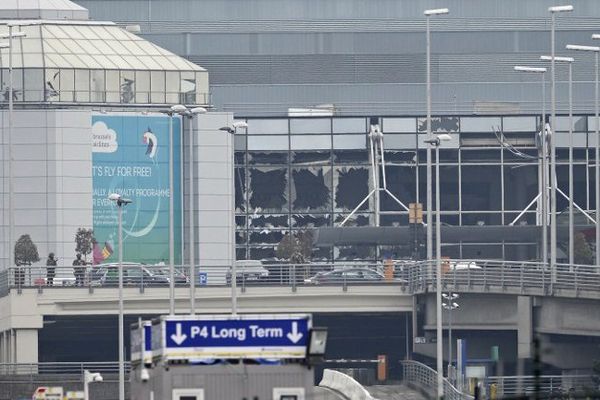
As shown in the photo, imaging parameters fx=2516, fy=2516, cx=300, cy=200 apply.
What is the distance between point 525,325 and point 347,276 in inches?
635

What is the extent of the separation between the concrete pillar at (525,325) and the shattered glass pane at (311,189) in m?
42.2

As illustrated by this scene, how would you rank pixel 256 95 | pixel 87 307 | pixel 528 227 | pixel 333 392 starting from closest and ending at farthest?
1. pixel 333 392
2. pixel 87 307
3. pixel 528 227
4. pixel 256 95

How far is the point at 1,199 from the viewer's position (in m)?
106

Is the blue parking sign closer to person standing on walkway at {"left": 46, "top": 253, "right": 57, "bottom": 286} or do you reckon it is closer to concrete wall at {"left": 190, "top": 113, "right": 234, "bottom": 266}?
person standing on walkway at {"left": 46, "top": 253, "right": 57, "bottom": 286}

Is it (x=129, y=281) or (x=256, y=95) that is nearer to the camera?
(x=129, y=281)

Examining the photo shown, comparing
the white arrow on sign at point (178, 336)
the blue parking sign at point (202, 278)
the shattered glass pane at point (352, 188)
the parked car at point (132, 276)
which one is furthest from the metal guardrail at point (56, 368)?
the white arrow on sign at point (178, 336)

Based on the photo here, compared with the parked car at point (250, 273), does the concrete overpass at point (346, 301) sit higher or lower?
lower

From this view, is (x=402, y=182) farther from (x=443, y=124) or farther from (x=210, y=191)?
(x=210, y=191)

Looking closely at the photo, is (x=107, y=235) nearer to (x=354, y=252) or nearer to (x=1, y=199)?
→ (x=1, y=199)

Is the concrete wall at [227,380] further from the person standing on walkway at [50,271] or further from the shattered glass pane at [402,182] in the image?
the shattered glass pane at [402,182]

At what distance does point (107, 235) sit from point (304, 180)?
17.3 m

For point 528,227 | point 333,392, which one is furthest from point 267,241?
point 333,392

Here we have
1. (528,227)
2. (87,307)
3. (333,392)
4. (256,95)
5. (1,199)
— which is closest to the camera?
(333,392)

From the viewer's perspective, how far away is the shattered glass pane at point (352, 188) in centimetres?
12131
